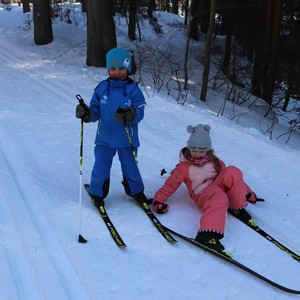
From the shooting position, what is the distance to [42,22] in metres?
15.9

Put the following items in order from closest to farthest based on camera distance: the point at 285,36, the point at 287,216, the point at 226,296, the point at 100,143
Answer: the point at 226,296 → the point at 100,143 → the point at 287,216 → the point at 285,36

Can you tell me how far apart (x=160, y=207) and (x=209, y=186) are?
555 millimetres

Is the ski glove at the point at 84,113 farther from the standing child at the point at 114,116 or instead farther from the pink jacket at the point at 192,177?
the pink jacket at the point at 192,177

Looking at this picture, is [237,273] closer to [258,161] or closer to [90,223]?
[90,223]

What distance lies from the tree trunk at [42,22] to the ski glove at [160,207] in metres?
13.3

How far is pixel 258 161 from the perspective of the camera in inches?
237

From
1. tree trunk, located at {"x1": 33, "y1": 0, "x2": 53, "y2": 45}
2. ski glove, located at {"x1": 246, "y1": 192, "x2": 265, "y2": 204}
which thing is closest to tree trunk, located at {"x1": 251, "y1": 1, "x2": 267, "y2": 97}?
tree trunk, located at {"x1": 33, "y1": 0, "x2": 53, "y2": 45}

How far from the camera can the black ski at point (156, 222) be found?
12.5 feet

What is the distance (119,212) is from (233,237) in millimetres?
1185

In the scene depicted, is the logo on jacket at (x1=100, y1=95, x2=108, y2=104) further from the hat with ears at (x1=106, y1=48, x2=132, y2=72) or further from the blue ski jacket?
the hat with ears at (x1=106, y1=48, x2=132, y2=72)

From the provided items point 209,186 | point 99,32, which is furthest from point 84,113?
point 99,32

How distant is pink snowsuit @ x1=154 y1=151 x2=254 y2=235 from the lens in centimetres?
399

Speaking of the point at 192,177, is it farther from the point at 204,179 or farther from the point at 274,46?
the point at 274,46

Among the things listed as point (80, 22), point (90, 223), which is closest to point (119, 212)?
point (90, 223)
